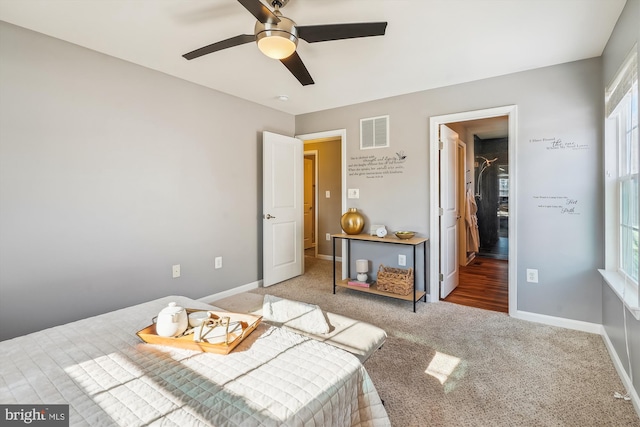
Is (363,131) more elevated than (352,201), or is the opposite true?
(363,131)

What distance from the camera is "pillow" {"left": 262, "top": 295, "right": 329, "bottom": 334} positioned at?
5.52 ft

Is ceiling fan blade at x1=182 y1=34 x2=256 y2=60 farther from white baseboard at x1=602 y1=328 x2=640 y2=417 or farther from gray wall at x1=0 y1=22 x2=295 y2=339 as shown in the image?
white baseboard at x1=602 y1=328 x2=640 y2=417

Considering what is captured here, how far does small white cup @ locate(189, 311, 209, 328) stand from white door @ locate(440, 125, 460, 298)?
282 centimetres

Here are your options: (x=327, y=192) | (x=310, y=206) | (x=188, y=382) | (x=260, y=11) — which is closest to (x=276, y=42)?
(x=260, y=11)

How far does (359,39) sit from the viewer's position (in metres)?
2.33

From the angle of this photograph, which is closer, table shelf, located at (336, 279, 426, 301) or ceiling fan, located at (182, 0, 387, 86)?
ceiling fan, located at (182, 0, 387, 86)

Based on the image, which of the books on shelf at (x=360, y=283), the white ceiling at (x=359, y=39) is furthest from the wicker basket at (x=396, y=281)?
the white ceiling at (x=359, y=39)

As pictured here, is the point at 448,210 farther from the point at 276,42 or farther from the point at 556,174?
the point at 276,42

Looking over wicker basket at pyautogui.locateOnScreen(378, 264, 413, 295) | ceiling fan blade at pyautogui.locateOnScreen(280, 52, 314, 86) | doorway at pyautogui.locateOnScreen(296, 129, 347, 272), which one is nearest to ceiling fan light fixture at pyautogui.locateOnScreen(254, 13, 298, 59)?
ceiling fan blade at pyautogui.locateOnScreen(280, 52, 314, 86)

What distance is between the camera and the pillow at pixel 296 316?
5.52ft

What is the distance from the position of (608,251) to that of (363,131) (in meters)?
2.65

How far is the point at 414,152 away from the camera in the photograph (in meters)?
3.54

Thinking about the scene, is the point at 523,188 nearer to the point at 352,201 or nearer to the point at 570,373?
the point at 570,373

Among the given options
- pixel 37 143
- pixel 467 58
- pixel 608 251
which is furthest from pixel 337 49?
pixel 608 251
